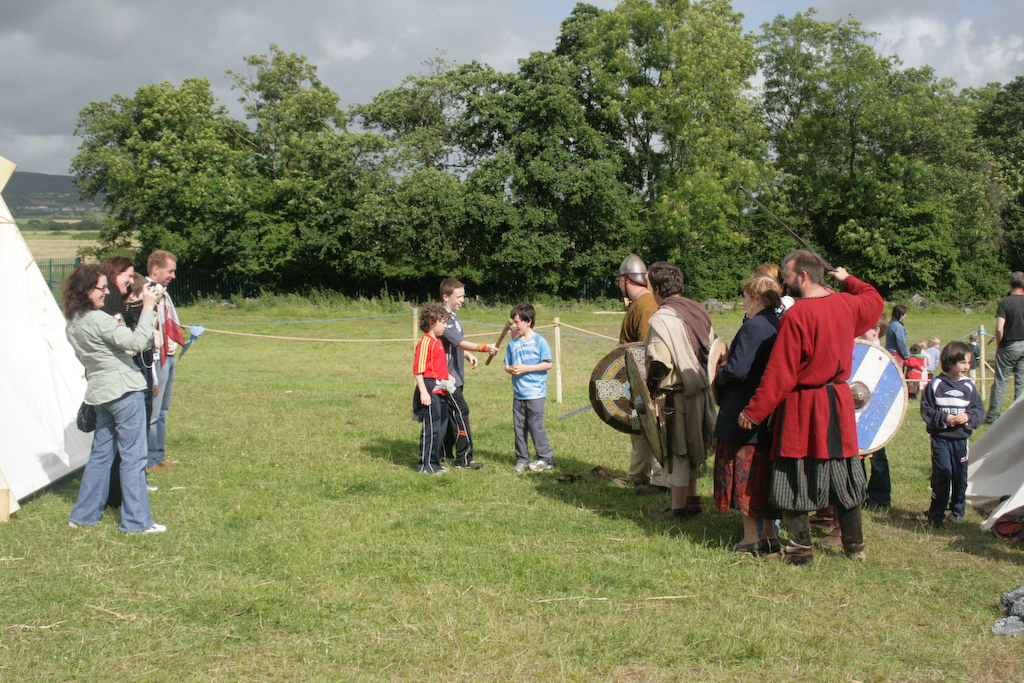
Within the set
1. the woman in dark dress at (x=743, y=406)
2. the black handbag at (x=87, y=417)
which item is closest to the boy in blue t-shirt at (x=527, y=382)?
the woman in dark dress at (x=743, y=406)

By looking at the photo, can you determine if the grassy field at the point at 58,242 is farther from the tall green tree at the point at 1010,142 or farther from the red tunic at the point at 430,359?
the tall green tree at the point at 1010,142

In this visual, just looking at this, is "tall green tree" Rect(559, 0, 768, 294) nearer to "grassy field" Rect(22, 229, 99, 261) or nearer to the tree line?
the tree line

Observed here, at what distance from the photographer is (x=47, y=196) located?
2692 inches

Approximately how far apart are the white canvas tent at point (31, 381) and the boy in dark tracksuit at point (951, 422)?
6.60 metres

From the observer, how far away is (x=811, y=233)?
123 feet

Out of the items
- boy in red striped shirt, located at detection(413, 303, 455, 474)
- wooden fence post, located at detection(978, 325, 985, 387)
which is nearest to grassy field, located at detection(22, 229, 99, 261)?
boy in red striped shirt, located at detection(413, 303, 455, 474)

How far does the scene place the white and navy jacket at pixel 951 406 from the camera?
18.2 ft

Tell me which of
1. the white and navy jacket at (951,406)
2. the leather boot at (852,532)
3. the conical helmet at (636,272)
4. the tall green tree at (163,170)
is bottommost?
the leather boot at (852,532)

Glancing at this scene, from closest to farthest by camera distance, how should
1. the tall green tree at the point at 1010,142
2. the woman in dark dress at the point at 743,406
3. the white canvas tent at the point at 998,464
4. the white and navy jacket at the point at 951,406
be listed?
the woman in dark dress at the point at 743,406 < the white and navy jacket at the point at 951,406 < the white canvas tent at the point at 998,464 < the tall green tree at the point at 1010,142

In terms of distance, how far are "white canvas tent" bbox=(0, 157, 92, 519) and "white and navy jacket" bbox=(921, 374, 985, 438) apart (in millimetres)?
6592

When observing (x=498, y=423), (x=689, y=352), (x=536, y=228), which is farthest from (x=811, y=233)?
(x=689, y=352)

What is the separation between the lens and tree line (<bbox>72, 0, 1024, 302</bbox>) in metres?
32.8

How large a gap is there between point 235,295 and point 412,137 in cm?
1037

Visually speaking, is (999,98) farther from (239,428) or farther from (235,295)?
(239,428)
